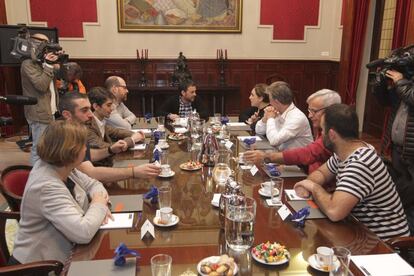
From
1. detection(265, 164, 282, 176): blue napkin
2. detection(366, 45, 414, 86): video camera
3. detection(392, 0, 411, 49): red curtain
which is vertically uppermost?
detection(392, 0, 411, 49): red curtain

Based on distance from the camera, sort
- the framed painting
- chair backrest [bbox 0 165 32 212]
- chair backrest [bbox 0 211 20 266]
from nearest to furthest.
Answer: chair backrest [bbox 0 211 20 266] < chair backrest [bbox 0 165 32 212] < the framed painting

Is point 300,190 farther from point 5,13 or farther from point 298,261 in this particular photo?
point 5,13

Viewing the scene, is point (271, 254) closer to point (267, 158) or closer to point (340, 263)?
point (340, 263)

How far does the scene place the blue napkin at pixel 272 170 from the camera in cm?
223

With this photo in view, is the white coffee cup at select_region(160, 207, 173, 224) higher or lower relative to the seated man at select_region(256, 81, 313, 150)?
lower

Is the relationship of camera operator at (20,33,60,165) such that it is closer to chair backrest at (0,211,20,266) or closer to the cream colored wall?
chair backrest at (0,211,20,266)

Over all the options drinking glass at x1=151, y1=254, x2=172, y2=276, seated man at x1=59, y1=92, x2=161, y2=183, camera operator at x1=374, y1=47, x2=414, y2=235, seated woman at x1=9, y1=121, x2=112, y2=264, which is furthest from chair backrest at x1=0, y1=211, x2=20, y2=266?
camera operator at x1=374, y1=47, x2=414, y2=235

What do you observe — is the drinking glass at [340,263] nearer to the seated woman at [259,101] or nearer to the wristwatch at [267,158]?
the wristwatch at [267,158]

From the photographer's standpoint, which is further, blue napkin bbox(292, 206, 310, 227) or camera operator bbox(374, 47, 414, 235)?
camera operator bbox(374, 47, 414, 235)

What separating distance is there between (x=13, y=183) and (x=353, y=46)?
213 inches

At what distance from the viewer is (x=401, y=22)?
4816mm

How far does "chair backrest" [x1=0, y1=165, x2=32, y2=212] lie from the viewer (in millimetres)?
2068

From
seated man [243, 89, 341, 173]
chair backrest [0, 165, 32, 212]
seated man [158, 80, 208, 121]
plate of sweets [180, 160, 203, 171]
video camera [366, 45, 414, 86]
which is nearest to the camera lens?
chair backrest [0, 165, 32, 212]

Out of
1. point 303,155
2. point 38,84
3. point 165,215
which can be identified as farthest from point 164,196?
point 38,84
